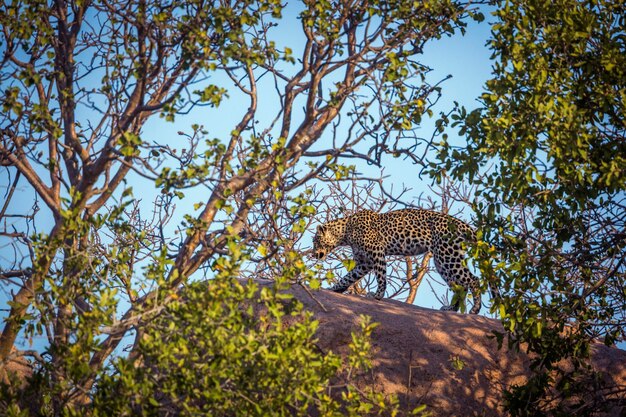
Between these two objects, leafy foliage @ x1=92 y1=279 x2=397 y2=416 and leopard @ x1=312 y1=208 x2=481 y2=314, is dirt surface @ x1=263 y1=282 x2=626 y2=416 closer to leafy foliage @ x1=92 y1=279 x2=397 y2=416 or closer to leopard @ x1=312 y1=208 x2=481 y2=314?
leopard @ x1=312 y1=208 x2=481 y2=314

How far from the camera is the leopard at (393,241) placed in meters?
14.7

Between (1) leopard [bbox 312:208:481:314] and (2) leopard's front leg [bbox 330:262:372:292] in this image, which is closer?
(2) leopard's front leg [bbox 330:262:372:292]

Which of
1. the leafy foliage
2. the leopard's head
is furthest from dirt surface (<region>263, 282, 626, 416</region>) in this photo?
the leafy foliage

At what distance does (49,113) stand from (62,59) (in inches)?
49.4

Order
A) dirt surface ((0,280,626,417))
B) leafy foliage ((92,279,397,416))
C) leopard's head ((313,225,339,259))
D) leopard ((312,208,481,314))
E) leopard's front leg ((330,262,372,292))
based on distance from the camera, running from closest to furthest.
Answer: leafy foliage ((92,279,397,416)), dirt surface ((0,280,626,417)), leopard's front leg ((330,262,372,292)), leopard ((312,208,481,314)), leopard's head ((313,225,339,259))

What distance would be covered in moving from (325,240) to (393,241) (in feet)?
4.39

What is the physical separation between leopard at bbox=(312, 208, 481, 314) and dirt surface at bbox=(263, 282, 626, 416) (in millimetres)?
2297

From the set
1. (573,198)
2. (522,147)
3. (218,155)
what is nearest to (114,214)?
(218,155)

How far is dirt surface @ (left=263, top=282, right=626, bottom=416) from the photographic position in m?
11.1

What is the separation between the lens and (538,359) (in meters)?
10.2

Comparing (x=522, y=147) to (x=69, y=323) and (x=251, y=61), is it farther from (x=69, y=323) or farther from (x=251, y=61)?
(x=69, y=323)

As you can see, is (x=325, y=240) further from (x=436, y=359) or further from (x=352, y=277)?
(x=436, y=359)

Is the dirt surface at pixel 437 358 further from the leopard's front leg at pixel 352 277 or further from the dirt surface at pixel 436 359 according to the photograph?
the leopard's front leg at pixel 352 277

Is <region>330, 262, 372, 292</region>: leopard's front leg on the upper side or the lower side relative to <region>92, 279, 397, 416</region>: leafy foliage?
upper
